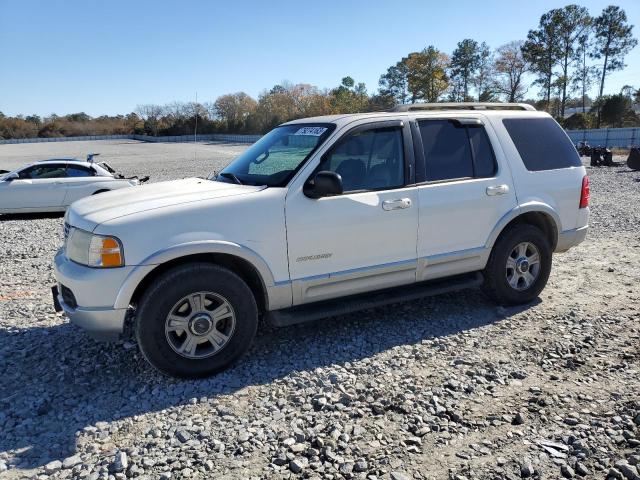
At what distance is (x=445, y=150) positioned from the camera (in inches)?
194

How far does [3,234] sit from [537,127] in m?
9.56

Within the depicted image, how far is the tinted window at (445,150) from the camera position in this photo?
4.82 m

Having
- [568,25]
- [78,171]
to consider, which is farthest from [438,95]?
[78,171]

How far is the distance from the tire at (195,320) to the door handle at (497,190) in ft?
8.36

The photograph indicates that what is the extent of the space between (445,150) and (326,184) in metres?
1.51

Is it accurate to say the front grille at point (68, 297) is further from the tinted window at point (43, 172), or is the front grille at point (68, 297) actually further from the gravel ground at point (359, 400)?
the tinted window at point (43, 172)

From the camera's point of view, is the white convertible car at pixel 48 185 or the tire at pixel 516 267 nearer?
the tire at pixel 516 267

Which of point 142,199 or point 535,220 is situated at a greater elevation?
point 142,199

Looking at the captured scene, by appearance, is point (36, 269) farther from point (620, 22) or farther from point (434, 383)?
point (620, 22)

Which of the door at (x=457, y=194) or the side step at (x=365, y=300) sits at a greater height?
the door at (x=457, y=194)

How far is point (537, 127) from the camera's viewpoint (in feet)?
18.2

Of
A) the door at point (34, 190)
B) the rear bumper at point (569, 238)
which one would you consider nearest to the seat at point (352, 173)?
the rear bumper at point (569, 238)

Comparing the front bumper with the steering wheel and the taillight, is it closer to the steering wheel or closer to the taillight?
the steering wheel

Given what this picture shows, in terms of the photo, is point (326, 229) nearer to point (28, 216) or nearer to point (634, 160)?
point (28, 216)
